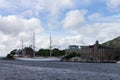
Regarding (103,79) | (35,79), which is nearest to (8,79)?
(35,79)

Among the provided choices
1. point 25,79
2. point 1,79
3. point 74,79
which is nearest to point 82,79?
point 74,79

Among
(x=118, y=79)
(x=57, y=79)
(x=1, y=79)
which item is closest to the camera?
(x=1, y=79)

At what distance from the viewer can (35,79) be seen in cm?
8094

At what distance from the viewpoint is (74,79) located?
274ft

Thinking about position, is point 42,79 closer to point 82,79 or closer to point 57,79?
point 57,79

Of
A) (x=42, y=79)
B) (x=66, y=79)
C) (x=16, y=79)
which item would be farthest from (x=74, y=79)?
(x=16, y=79)

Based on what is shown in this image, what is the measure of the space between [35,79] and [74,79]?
9881 millimetres

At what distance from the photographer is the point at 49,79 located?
271 feet

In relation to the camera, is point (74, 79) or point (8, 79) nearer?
point (8, 79)

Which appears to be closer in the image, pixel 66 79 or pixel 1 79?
pixel 1 79

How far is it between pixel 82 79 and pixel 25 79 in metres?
14.9

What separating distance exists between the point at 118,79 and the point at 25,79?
24.9 m

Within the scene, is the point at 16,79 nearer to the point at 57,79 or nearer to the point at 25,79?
the point at 25,79

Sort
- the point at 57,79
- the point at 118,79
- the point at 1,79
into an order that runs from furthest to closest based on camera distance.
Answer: the point at 118,79 < the point at 57,79 < the point at 1,79
